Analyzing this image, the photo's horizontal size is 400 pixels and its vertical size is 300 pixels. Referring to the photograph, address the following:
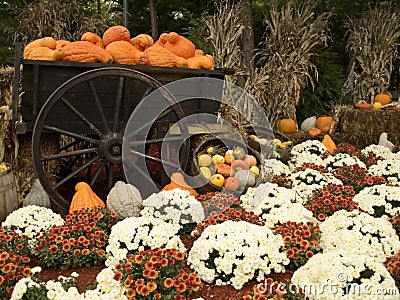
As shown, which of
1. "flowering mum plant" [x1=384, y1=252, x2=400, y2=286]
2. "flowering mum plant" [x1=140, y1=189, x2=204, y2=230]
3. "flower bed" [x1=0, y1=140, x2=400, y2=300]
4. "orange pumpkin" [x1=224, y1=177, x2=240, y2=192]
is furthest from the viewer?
"orange pumpkin" [x1=224, y1=177, x2=240, y2=192]

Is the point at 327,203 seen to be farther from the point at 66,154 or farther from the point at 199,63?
the point at 66,154

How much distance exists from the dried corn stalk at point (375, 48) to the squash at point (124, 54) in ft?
15.9

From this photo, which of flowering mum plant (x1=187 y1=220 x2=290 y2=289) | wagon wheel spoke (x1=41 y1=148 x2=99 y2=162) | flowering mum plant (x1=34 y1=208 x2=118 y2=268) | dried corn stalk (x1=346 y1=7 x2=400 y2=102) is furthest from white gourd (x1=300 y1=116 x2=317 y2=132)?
flowering mum plant (x1=34 y1=208 x2=118 y2=268)

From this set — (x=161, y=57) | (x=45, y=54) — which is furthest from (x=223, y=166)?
(x=45, y=54)

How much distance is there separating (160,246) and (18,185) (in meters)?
1.97

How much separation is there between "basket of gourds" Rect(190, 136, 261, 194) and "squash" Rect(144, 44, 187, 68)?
2.32 feet

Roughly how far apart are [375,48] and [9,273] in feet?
22.9

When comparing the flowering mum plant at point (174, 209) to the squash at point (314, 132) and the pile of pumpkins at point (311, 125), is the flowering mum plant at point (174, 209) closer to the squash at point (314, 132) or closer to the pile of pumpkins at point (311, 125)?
the squash at point (314, 132)

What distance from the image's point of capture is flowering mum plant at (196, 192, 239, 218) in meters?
3.68

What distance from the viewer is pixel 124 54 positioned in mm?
4375

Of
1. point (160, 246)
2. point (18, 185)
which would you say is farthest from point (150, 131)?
point (160, 246)

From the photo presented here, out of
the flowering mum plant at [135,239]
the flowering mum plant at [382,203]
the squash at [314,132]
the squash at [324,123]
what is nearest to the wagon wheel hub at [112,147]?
the flowering mum plant at [135,239]

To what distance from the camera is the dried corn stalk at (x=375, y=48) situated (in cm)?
802

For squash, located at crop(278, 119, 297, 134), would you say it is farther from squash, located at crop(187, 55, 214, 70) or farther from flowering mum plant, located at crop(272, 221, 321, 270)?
flowering mum plant, located at crop(272, 221, 321, 270)
